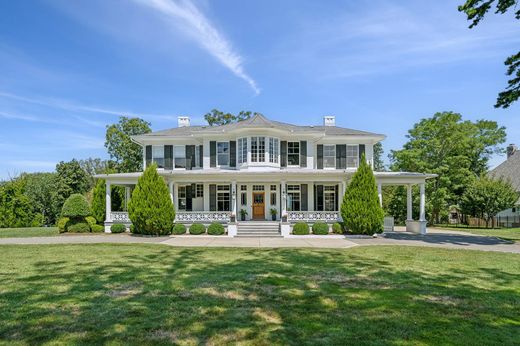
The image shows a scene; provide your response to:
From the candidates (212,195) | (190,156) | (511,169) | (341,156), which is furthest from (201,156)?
(511,169)

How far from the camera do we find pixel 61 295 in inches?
247

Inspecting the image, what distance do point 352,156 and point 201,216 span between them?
1090 centimetres

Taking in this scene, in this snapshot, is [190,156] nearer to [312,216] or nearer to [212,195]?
[212,195]

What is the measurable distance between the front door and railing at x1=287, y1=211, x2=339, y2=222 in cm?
237

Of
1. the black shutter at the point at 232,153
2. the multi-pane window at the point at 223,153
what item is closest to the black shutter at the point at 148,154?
the multi-pane window at the point at 223,153

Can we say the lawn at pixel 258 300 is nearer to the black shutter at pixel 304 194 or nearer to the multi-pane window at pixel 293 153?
the black shutter at pixel 304 194

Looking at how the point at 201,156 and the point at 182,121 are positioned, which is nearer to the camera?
the point at 201,156

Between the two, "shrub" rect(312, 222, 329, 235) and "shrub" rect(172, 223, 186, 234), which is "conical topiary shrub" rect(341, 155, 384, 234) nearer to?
"shrub" rect(312, 222, 329, 235)

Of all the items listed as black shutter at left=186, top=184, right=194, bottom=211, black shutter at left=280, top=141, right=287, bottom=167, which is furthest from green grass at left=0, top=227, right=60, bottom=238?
black shutter at left=280, top=141, right=287, bottom=167

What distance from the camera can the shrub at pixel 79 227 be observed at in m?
20.3


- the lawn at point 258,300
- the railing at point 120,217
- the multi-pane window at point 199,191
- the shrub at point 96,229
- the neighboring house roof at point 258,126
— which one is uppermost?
the neighboring house roof at point 258,126

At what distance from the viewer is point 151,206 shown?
728 inches

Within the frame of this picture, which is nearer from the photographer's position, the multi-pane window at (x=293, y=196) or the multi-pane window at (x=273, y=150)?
the multi-pane window at (x=273, y=150)

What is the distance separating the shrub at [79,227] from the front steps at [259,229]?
9252mm
